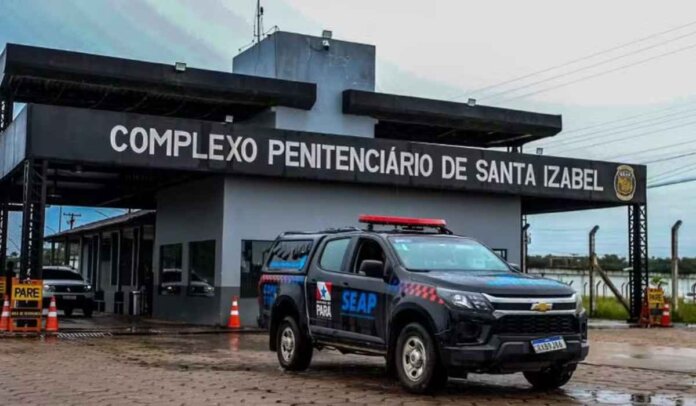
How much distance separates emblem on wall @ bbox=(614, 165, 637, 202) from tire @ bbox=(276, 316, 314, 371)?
18.5m

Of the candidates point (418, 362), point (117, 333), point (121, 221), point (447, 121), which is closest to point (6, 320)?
point (117, 333)

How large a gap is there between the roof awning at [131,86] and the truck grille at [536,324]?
1648cm

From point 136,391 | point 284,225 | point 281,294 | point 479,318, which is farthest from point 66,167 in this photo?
point 479,318

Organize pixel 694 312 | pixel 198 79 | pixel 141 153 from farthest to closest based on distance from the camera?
pixel 694 312 → pixel 198 79 → pixel 141 153

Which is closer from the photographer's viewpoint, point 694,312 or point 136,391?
point 136,391

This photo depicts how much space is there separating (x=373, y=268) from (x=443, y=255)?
1011 mm

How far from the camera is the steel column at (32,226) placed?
803 inches

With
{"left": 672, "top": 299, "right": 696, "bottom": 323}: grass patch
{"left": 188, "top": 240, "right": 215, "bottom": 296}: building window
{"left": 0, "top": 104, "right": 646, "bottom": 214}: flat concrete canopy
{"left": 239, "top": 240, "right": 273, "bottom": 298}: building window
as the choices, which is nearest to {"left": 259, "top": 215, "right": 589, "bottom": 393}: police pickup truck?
{"left": 0, "top": 104, "right": 646, "bottom": 214}: flat concrete canopy

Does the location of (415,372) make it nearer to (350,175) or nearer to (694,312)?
(350,175)

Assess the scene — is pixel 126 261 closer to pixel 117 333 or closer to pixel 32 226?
pixel 32 226

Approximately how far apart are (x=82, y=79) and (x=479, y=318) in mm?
17399

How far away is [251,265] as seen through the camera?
79.0 ft

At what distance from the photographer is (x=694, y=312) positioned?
97.0 ft

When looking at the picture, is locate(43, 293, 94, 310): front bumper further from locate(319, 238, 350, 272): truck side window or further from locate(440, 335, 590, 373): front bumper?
locate(440, 335, 590, 373): front bumper
